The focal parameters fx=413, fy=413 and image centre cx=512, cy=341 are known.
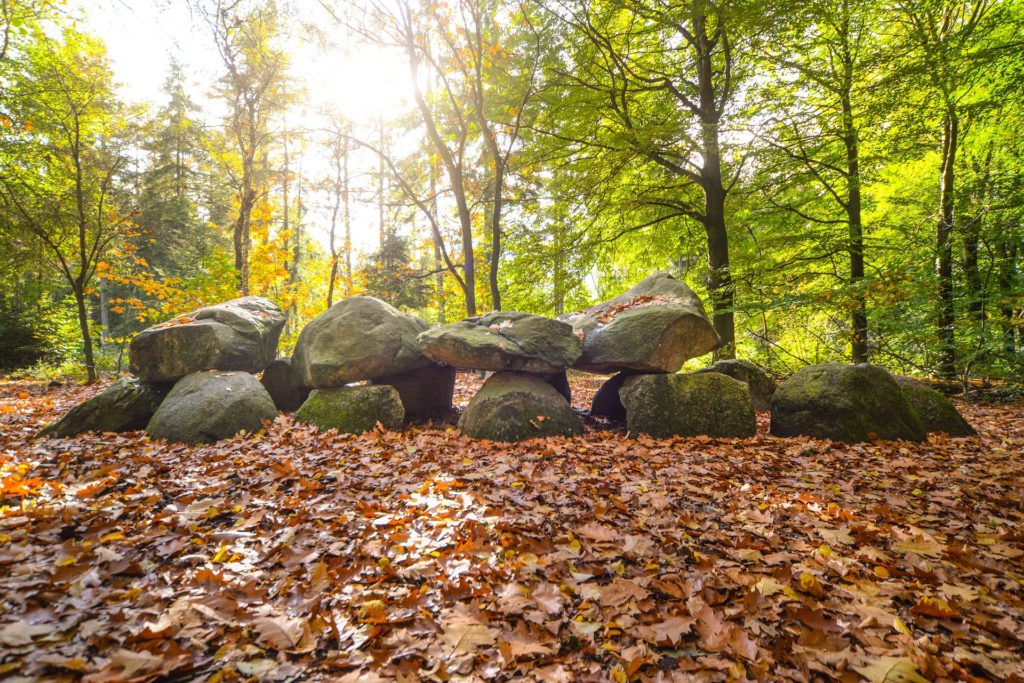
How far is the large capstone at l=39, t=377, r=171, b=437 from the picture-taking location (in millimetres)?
5332

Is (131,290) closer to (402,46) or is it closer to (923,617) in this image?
(402,46)

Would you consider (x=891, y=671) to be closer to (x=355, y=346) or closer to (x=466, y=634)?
(x=466, y=634)

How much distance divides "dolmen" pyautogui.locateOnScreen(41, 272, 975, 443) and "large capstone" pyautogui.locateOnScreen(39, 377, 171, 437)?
0.01 m

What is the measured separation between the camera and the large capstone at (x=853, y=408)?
5121 mm

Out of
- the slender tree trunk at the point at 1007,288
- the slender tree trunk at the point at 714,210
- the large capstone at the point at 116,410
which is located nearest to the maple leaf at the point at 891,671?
the slender tree trunk at the point at 714,210

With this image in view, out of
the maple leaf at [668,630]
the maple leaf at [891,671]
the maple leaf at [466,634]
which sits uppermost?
the maple leaf at [466,634]

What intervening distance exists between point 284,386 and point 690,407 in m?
6.55

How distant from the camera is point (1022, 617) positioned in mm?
1979

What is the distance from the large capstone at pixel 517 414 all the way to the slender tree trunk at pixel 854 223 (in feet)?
22.7

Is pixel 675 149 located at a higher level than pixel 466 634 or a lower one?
higher

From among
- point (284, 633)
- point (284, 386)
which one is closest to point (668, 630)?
point (284, 633)

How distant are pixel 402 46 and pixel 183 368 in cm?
814

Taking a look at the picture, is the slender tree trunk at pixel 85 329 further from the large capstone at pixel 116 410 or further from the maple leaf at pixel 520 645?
the maple leaf at pixel 520 645

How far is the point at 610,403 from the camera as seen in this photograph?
286 inches
